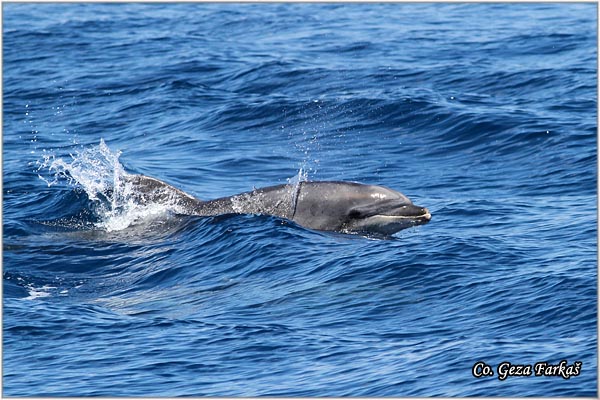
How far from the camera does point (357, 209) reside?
20.5 m

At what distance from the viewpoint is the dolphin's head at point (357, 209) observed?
20.4 metres

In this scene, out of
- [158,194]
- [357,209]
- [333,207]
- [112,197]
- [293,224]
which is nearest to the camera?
[357,209]

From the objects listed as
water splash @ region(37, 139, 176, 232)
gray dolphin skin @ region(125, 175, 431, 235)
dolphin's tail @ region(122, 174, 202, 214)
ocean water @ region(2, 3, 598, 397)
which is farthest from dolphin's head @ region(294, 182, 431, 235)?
water splash @ region(37, 139, 176, 232)

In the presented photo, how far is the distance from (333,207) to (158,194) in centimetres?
369

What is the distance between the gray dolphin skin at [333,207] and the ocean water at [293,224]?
35 cm

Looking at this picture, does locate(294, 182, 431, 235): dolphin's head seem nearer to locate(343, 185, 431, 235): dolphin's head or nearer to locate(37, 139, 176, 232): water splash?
locate(343, 185, 431, 235): dolphin's head

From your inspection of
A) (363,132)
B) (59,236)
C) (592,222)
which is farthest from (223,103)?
(592,222)

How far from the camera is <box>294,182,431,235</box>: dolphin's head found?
802 inches

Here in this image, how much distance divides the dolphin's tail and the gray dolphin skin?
30 centimetres

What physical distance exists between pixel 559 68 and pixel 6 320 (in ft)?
77.3

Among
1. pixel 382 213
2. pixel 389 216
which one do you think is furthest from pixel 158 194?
pixel 389 216

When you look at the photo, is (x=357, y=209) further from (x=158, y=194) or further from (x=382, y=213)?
(x=158, y=194)

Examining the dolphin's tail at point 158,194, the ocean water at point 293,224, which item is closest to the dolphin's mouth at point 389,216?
the ocean water at point 293,224

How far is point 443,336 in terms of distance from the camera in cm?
1551
